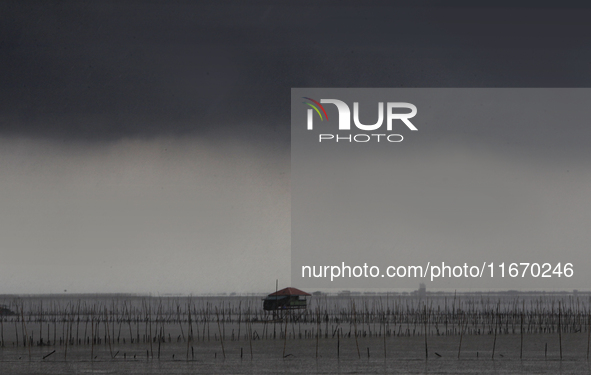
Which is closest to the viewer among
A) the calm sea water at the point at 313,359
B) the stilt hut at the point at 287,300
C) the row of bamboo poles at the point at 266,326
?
the calm sea water at the point at 313,359

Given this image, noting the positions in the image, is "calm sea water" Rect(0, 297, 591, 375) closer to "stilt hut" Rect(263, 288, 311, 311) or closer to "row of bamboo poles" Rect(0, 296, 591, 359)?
"row of bamboo poles" Rect(0, 296, 591, 359)

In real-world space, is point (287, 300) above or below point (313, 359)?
below

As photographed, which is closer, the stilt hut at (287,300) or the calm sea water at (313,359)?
the calm sea water at (313,359)

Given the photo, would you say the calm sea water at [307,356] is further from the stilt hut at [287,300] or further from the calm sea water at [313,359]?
the stilt hut at [287,300]

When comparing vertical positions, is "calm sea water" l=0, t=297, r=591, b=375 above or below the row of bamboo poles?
above

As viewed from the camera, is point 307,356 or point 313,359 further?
point 307,356

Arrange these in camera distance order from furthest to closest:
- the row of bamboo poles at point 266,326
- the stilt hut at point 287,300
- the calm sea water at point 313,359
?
the stilt hut at point 287,300, the row of bamboo poles at point 266,326, the calm sea water at point 313,359

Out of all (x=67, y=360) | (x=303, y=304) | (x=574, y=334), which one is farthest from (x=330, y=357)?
(x=303, y=304)

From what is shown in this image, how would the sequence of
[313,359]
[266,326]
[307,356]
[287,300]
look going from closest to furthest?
1. [313,359]
2. [307,356]
3. [266,326]
4. [287,300]

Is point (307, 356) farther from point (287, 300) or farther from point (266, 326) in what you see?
point (287, 300)

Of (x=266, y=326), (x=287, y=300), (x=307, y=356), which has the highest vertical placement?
(x=307, y=356)

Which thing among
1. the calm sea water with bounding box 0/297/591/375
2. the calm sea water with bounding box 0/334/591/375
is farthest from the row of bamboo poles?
the calm sea water with bounding box 0/334/591/375

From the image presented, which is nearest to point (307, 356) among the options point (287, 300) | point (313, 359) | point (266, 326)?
point (313, 359)

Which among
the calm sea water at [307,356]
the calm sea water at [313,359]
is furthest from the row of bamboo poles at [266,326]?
the calm sea water at [313,359]
